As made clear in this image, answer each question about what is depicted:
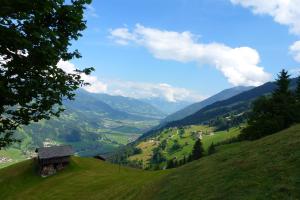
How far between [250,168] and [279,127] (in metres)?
57.4

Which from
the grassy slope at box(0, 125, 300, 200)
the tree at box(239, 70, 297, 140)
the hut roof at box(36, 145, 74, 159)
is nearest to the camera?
the grassy slope at box(0, 125, 300, 200)

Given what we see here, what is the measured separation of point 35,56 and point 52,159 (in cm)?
9612

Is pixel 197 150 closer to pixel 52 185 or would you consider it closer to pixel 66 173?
pixel 66 173

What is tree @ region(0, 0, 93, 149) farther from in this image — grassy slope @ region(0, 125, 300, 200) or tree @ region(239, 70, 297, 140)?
tree @ region(239, 70, 297, 140)

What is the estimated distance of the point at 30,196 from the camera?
85500 millimetres

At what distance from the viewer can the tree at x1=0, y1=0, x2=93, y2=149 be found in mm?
21516

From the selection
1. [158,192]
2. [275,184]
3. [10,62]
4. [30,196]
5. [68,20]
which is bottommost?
[30,196]

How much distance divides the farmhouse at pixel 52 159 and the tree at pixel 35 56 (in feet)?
294

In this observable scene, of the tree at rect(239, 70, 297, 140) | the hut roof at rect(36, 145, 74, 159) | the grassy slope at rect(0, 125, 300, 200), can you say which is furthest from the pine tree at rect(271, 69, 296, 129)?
the hut roof at rect(36, 145, 74, 159)

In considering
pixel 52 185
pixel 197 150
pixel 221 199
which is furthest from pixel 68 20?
pixel 197 150

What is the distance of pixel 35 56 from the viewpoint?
2303cm

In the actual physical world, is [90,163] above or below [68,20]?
below

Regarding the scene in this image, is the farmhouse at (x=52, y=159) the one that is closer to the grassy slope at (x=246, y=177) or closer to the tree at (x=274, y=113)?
the tree at (x=274, y=113)

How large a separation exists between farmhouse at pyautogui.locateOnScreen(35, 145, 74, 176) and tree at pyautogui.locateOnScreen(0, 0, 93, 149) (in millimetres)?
89735
